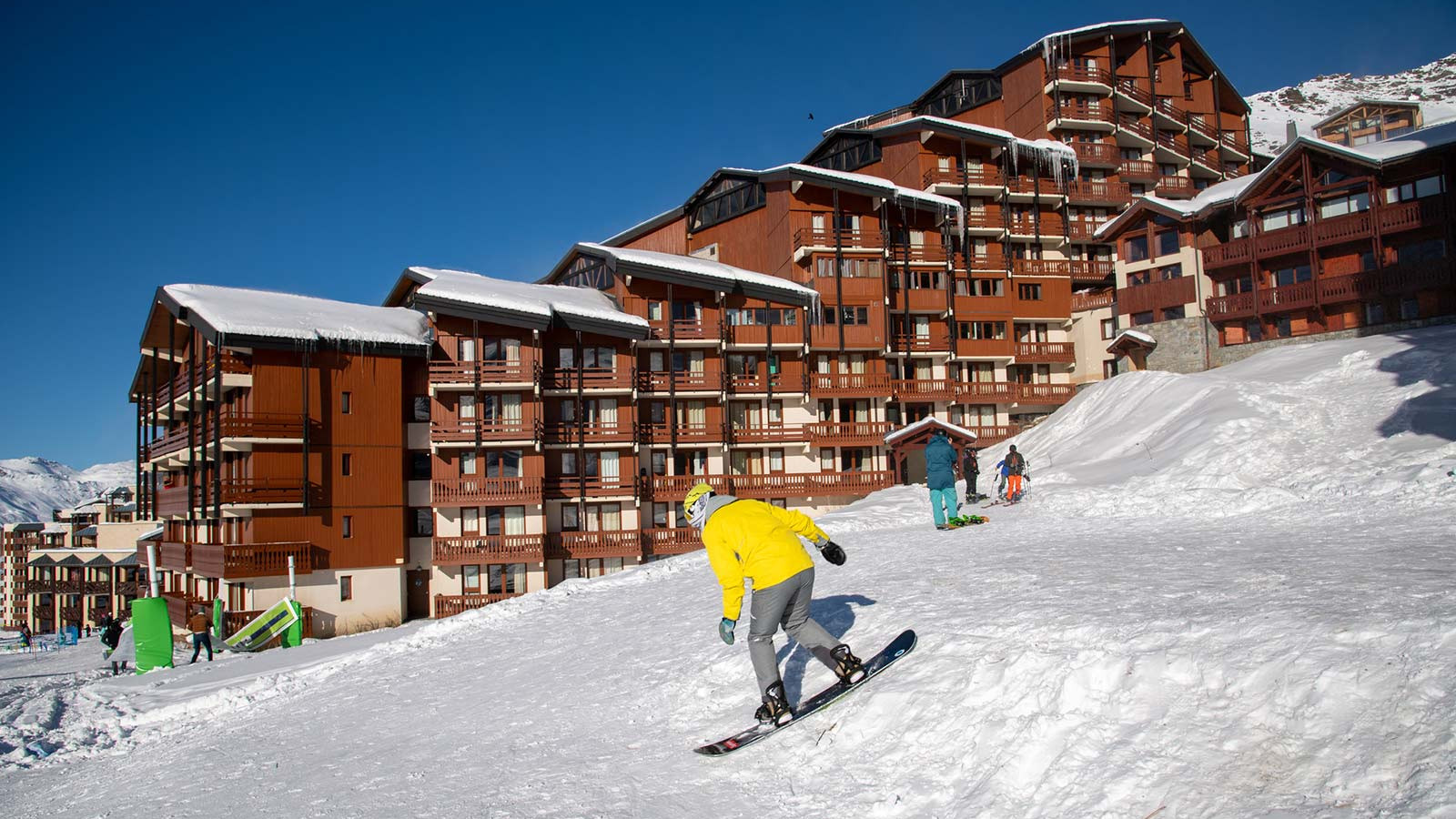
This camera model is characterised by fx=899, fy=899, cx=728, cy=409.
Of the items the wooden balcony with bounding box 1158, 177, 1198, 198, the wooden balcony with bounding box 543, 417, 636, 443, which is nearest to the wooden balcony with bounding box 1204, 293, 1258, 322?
the wooden balcony with bounding box 1158, 177, 1198, 198

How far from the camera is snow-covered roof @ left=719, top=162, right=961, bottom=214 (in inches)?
1751

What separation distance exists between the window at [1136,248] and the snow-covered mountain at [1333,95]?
8192 cm

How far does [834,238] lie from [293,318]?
25.3 meters

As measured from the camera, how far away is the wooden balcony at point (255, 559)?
105 ft

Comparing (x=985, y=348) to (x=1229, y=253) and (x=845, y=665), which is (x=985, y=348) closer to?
(x=1229, y=253)

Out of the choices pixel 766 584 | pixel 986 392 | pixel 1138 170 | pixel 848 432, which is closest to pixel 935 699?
pixel 766 584

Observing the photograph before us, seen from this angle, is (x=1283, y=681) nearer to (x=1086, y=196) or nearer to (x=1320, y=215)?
(x=1320, y=215)

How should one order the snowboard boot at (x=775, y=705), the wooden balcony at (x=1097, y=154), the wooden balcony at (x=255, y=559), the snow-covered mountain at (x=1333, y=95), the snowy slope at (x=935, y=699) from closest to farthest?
the snowy slope at (x=935, y=699)
the snowboard boot at (x=775, y=705)
the wooden balcony at (x=255, y=559)
the wooden balcony at (x=1097, y=154)
the snow-covered mountain at (x=1333, y=95)

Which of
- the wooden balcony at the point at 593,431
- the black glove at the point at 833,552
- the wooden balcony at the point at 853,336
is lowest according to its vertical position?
the black glove at the point at 833,552

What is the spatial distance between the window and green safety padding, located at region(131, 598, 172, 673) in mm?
45943

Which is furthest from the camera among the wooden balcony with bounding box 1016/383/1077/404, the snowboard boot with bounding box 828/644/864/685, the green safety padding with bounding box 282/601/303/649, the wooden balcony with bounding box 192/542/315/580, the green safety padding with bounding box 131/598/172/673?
the wooden balcony with bounding box 1016/383/1077/404

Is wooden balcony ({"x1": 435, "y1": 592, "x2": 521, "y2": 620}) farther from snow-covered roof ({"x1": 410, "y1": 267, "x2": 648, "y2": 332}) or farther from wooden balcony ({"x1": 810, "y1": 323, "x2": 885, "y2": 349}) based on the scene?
wooden balcony ({"x1": 810, "y1": 323, "x2": 885, "y2": 349})

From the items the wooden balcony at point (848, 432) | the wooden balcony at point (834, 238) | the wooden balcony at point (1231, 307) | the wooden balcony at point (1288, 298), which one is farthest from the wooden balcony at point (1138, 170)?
the wooden balcony at point (848, 432)

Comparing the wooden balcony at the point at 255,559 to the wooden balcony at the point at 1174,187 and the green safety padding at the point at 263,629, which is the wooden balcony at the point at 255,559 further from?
the wooden balcony at the point at 1174,187
